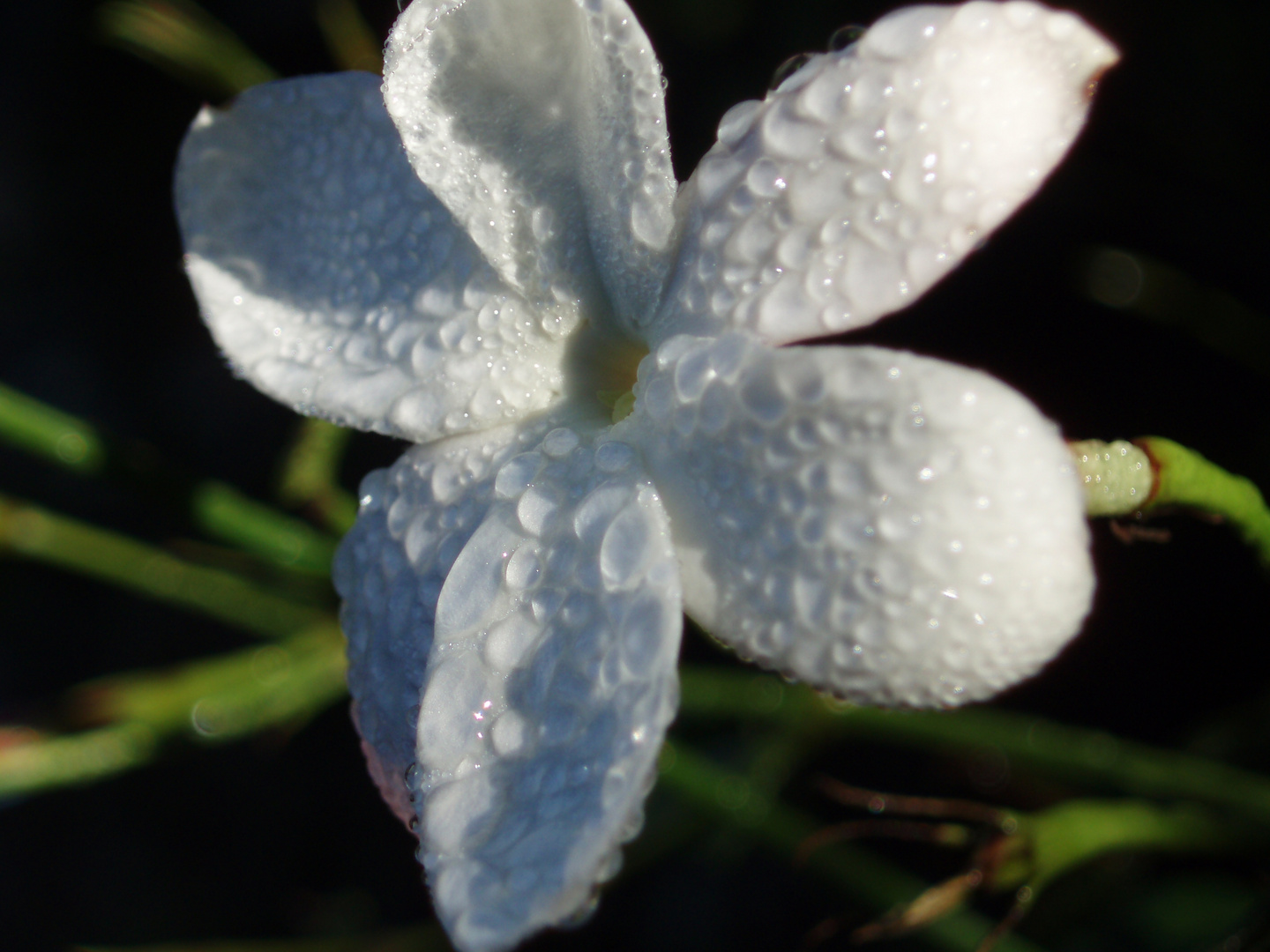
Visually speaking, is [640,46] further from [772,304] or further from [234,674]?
[234,674]

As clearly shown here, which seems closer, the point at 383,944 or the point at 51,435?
Answer: the point at 51,435

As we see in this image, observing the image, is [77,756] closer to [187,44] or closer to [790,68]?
[187,44]

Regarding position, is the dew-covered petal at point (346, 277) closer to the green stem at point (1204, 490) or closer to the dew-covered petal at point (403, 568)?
the dew-covered petal at point (403, 568)

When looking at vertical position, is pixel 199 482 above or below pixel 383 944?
above

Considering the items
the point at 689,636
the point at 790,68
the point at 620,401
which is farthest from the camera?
the point at 689,636

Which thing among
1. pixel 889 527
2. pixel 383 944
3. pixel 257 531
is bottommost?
pixel 383 944

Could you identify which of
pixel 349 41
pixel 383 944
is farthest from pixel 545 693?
pixel 349 41

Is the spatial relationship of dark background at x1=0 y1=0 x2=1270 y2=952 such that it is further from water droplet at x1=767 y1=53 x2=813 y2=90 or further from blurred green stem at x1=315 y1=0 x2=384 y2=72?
water droplet at x1=767 y1=53 x2=813 y2=90

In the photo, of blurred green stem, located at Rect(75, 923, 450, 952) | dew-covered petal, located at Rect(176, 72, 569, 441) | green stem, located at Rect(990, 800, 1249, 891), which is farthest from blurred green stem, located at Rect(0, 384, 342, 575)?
green stem, located at Rect(990, 800, 1249, 891)
